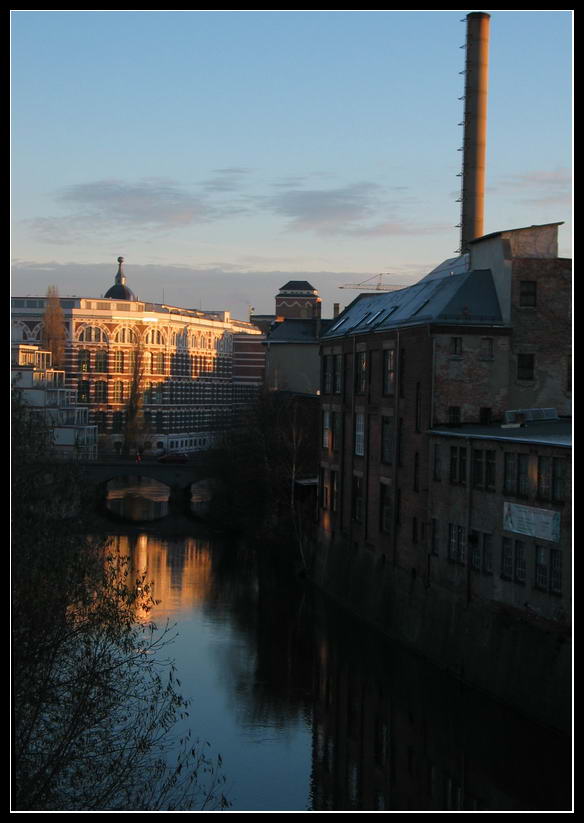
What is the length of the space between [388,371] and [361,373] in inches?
155

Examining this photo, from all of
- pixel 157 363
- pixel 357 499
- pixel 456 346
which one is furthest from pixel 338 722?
pixel 157 363

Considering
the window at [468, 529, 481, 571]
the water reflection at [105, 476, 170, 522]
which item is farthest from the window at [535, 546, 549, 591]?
the water reflection at [105, 476, 170, 522]

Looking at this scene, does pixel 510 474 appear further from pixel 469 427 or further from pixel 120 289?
pixel 120 289

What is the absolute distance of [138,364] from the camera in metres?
116

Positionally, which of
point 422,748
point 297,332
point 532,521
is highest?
point 297,332

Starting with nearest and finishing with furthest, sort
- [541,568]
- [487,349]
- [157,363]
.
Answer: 1. [541,568]
2. [487,349]
3. [157,363]

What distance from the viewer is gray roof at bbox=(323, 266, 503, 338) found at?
132ft

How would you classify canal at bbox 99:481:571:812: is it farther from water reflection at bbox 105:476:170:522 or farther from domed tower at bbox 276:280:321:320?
domed tower at bbox 276:280:321:320

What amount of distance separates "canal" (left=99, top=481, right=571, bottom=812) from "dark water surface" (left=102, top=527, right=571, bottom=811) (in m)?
0.05

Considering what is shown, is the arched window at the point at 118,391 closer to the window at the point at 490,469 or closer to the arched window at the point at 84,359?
the arched window at the point at 84,359

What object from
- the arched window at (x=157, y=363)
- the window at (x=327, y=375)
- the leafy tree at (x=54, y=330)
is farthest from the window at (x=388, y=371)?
the arched window at (x=157, y=363)

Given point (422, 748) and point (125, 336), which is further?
point (125, 336)

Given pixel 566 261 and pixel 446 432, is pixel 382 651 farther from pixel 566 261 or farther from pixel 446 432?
pixel 566 261
